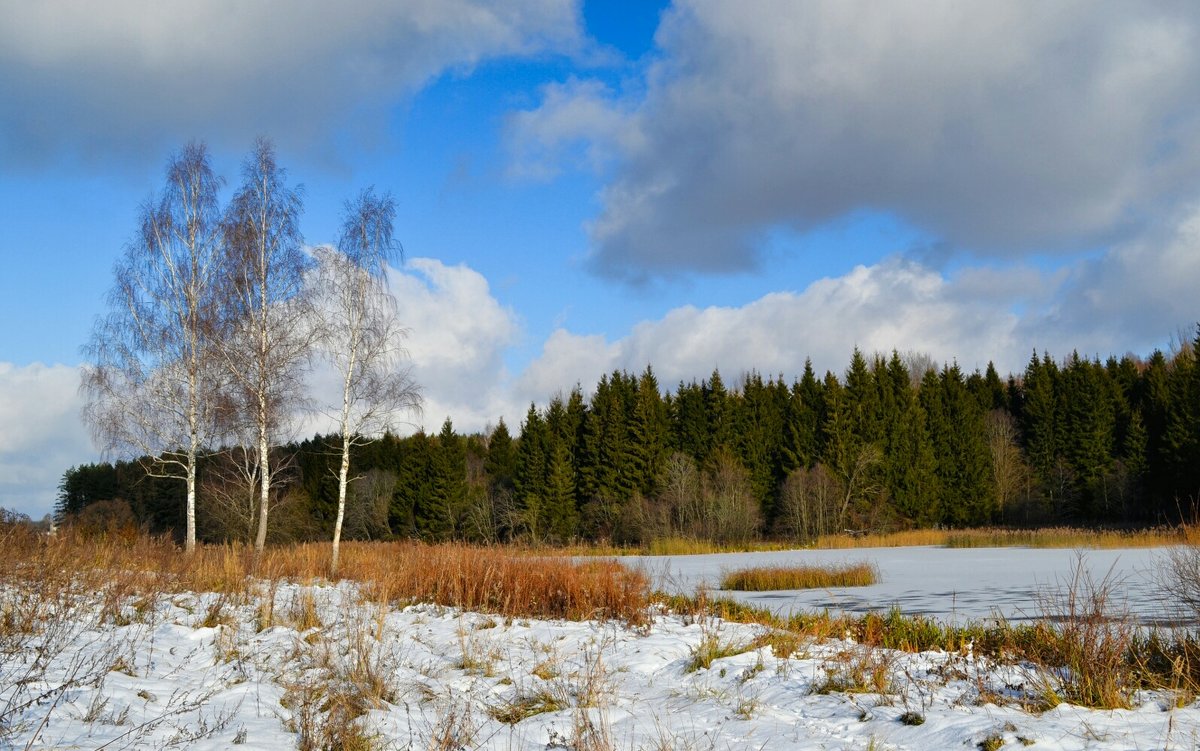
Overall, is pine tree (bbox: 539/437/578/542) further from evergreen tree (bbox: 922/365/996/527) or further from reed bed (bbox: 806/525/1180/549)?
evergreen tree (bbox: 922/365/996/527)

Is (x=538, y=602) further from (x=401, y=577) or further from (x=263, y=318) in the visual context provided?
(x=263, y=318)

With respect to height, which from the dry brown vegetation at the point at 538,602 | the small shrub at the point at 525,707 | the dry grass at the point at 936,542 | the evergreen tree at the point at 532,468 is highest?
the evergreen tree at the point at 532,468

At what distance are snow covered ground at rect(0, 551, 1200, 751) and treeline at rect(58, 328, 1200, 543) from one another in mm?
29781

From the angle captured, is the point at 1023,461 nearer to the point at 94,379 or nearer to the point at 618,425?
the point at 618,425

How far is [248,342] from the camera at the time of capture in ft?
63.1

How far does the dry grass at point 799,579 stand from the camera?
1500 centimetres

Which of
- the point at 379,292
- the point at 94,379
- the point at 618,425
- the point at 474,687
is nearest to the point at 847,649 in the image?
the point at 474,687

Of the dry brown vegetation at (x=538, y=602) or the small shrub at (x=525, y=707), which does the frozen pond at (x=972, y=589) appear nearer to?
the dry brown vegetation at (x=538, y=602)

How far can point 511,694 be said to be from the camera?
5.67m

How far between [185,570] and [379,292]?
389 inches

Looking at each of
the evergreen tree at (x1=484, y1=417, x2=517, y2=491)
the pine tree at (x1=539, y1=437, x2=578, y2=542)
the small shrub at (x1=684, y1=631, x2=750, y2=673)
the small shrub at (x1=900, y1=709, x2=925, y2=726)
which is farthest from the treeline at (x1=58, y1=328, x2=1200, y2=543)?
the small shrub at (x1=900, y1=709, x2=925, y2=726)

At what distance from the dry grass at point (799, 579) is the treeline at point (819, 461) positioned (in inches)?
816

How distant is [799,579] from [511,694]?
35.4ft

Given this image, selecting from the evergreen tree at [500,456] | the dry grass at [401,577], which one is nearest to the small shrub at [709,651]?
the dry grass at [401,577]
